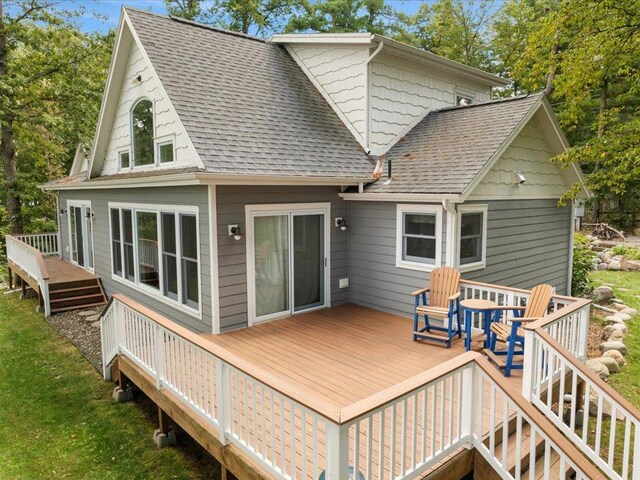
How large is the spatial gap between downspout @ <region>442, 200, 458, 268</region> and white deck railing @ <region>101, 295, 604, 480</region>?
2.69m

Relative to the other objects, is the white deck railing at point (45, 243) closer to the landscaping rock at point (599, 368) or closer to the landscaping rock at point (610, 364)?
the landscaping rock at point (599, 368)

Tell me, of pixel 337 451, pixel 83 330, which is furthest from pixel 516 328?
pixel 83 330

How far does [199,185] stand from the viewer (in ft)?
22.7

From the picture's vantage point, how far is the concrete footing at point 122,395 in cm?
604

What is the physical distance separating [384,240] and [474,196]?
1.72 meters

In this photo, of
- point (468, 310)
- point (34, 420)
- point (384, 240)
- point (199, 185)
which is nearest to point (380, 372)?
point (468, 310)

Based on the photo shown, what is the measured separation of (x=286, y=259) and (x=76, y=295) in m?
6.59

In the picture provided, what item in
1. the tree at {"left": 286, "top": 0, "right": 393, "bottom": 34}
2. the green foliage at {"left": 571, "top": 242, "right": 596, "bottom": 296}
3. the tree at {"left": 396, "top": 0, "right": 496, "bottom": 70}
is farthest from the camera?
the tree at {"left": 286, "top": 0, "right": 393, "bottom": 34}

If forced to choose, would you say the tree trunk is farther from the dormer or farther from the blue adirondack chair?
the blue adirondack chair

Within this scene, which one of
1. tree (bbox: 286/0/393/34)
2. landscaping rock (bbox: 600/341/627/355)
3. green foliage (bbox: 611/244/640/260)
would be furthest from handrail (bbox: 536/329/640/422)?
tree (bbox: 286/0/393/34)

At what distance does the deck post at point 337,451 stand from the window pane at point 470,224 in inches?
209

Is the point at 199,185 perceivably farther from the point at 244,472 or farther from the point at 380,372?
the point at 244,472

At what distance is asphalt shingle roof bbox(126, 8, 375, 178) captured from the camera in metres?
7.16

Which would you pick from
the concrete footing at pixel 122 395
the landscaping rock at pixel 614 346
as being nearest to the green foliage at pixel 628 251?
the landscaping rock at pixel 614 346
